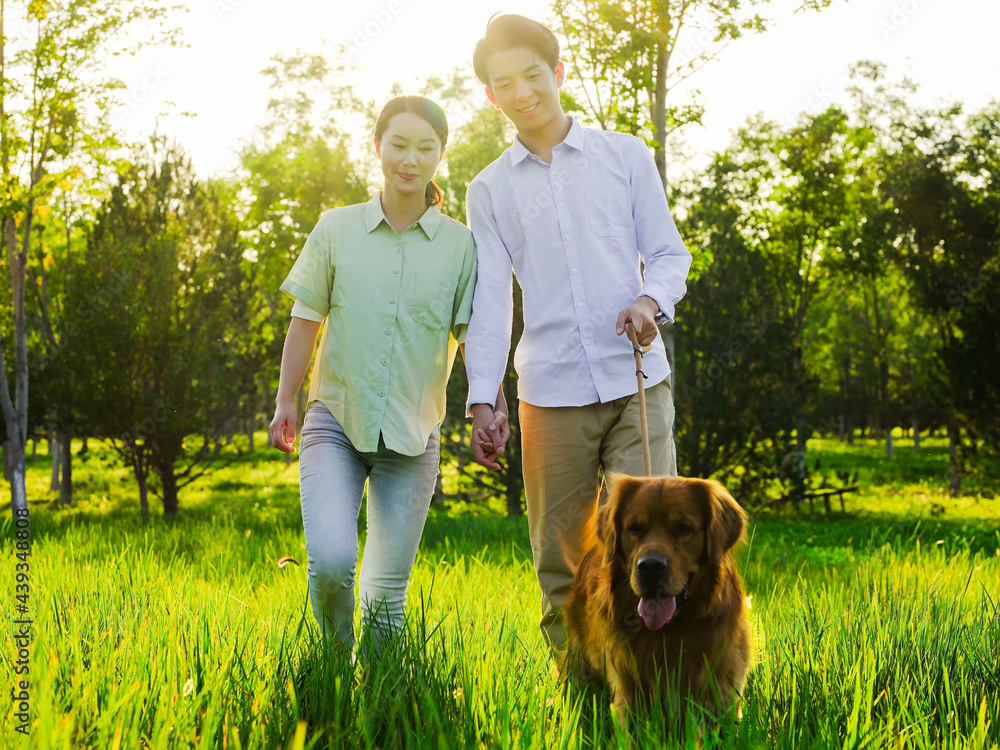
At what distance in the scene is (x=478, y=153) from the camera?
23.2 metres

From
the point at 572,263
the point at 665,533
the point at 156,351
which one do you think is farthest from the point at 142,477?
the point at 665,533

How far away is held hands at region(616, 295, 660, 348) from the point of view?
2.87 metres

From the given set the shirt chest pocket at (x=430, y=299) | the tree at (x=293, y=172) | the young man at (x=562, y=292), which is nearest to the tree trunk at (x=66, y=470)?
the tree at (x=293, y=172)

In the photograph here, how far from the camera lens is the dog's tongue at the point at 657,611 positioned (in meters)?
2.48

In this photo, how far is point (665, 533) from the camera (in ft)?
8.30

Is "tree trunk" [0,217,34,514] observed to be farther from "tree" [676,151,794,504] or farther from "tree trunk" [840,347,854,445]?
"tree trunk" [840,347,854,445]

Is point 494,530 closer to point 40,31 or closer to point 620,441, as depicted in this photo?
point 620,441

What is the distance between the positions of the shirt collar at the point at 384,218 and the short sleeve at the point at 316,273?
138 mm

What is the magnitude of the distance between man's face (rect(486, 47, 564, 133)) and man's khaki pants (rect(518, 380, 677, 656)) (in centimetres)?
114

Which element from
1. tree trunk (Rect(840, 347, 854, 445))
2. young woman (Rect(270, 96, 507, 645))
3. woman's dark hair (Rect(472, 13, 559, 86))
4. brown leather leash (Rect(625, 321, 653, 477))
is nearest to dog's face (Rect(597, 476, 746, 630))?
brown leather leash (Rect(625, 321, 653, 477))

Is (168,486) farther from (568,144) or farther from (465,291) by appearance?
(568,144)

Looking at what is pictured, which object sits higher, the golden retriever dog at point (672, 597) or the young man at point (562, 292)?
the young man at point (562, 292)

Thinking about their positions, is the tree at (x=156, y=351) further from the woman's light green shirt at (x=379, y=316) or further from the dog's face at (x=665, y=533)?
the dog's face at (x=665, y=533)

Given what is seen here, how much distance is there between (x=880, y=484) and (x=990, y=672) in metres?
21.7
